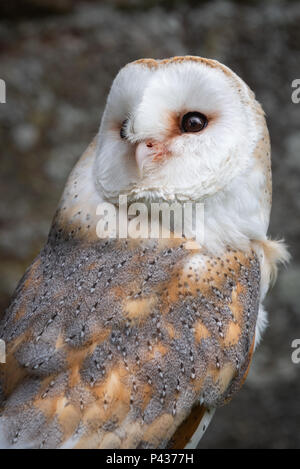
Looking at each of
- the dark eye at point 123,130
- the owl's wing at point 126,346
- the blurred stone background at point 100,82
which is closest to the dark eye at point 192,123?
the dark eye at point 123,130

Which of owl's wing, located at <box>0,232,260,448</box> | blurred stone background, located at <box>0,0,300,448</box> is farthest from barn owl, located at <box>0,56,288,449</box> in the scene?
blurred stone background, located at <box>0,0,300,448</box>

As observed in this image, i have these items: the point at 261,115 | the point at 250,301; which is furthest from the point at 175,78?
the point at 250,301

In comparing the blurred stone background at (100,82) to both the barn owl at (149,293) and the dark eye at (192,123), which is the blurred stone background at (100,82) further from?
the dark eye at (192,123)

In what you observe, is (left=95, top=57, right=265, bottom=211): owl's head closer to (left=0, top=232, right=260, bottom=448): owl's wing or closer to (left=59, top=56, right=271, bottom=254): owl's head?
(left=59, top=56, right=271, bottom=254): owl's head

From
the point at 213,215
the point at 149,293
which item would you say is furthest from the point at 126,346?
the point at 213,215
